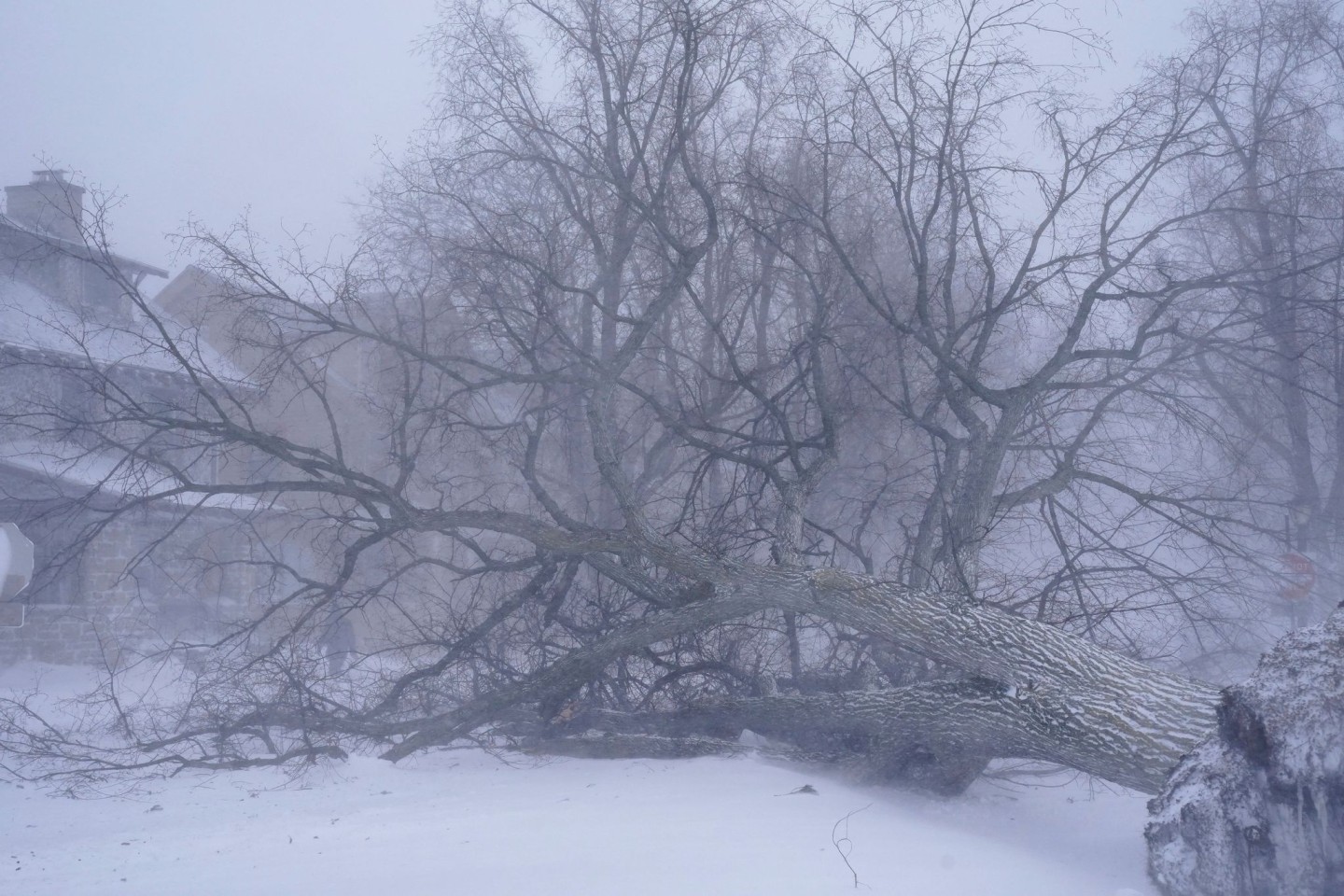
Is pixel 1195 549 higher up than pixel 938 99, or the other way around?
pixel 938 99

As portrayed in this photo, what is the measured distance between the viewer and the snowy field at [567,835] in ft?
14.5

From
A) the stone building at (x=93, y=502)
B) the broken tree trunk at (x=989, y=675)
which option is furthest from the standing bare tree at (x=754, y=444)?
the stone building at (x=93, y=502)

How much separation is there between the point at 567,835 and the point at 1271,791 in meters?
3.02

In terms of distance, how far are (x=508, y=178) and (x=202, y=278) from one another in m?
3.40

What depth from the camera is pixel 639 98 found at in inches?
322

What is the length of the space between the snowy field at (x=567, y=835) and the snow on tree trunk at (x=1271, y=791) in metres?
0.30

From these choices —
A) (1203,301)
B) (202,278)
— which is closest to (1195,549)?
(1203,301)

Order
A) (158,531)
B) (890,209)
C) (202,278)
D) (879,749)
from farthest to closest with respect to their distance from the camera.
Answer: (158,531) < (890,209) < (202,278) < (879,749)

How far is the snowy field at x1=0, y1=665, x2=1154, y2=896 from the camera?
441 centimetres

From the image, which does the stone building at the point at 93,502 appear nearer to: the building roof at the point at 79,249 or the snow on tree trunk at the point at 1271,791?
the building roof at the point at 79,249

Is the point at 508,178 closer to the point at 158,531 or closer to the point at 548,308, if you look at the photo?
the point at 548,308

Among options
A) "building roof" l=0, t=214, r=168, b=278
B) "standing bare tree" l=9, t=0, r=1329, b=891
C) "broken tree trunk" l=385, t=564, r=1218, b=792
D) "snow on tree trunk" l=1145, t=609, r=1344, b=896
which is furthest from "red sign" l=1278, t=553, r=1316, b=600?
"building roof" l=0, t=214, r=168, b=278

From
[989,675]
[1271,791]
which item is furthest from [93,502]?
[1271,791]

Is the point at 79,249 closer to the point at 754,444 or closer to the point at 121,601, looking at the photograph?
the point at 754,444
